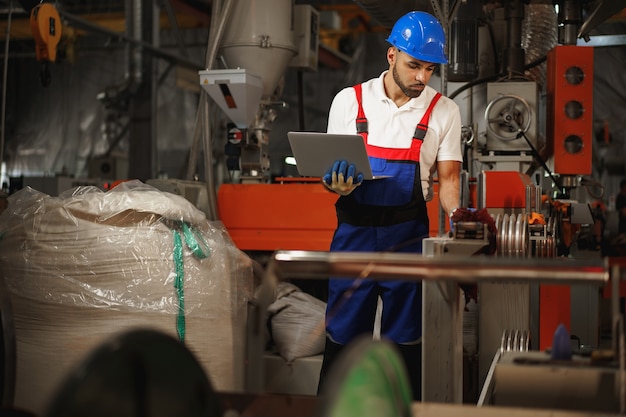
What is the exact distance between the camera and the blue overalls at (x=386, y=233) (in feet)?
8.71

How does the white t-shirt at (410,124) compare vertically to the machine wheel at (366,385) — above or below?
above

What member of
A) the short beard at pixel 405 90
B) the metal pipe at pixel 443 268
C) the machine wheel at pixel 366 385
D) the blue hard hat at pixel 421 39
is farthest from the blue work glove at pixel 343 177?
the machine wheel at pixel 366 385

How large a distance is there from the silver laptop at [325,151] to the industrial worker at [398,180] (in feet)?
0.42

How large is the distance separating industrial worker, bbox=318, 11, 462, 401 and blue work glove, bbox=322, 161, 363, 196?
0.07m

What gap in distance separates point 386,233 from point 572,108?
2247mm

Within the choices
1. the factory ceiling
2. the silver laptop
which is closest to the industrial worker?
the silver laptop

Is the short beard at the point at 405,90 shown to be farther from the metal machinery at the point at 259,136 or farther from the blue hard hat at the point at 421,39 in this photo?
the metal machinery at the point at 259,136

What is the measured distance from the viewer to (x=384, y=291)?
269cm

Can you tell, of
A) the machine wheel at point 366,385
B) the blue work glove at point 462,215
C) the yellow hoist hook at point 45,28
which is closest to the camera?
the machine wheel at point 366,385

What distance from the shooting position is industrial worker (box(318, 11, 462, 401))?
8.75 ft

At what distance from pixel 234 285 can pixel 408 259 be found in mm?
1557

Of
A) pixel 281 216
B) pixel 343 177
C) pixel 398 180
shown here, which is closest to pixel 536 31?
pixel 281 216

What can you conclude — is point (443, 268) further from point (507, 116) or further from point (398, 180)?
point (507, 116)

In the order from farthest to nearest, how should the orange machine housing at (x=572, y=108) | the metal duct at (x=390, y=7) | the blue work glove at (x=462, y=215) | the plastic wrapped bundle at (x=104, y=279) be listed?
the metal duct at (x=390, y=7), the orange machine housing at (x=572, y=108), the plastic wrapped bundle at (x=104, y=279), the blue work glove at (x=462, y=215)
